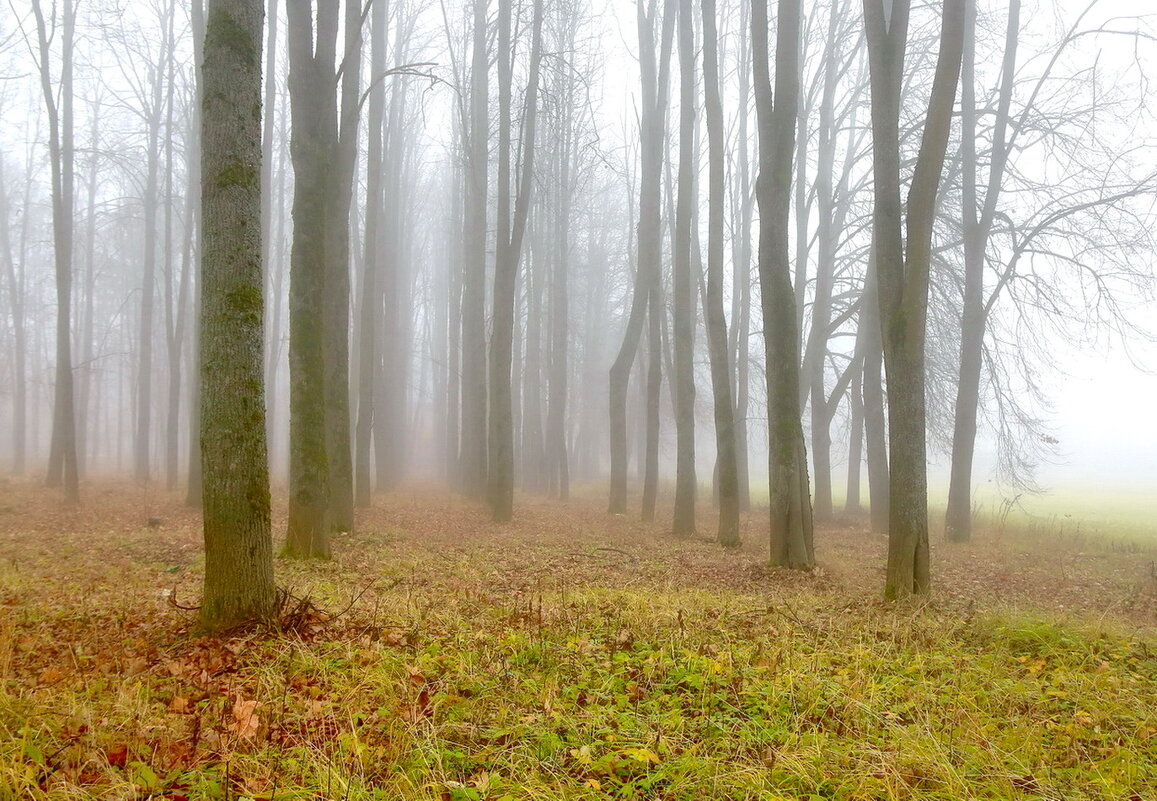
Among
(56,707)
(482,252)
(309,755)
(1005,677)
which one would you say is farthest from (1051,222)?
(56,707)

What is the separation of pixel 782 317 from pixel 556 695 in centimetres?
604

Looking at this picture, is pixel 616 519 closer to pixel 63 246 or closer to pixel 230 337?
pixel 230 337

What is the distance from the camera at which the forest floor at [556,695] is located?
101 inches

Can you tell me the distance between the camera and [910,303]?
6.36 metres

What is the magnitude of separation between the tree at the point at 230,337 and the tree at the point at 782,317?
19.8ft

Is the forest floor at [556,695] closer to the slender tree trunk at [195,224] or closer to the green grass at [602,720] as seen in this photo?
the green grass at [602,720]

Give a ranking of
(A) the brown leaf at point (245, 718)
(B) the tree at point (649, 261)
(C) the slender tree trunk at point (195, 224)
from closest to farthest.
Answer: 1. (A) the brown leaf at point (245, 718)
2. (C) the slender tree trunk at point (195, 224)
3. (B) the tree at point (649, 261)

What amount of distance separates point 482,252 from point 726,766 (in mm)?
15909

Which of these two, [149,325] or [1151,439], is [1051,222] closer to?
[149,325]

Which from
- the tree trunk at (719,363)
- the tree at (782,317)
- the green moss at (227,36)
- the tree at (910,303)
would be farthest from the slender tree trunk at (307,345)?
the tree at (910,303)

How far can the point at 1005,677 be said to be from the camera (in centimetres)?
406

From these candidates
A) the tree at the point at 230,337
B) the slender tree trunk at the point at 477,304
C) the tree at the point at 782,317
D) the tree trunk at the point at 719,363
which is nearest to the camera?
the tree at the point at 230,337

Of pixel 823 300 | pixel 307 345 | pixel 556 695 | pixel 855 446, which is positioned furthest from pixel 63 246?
pixel 855 446

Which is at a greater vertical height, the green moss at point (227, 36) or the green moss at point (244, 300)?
the green moss at point (227, 36)
